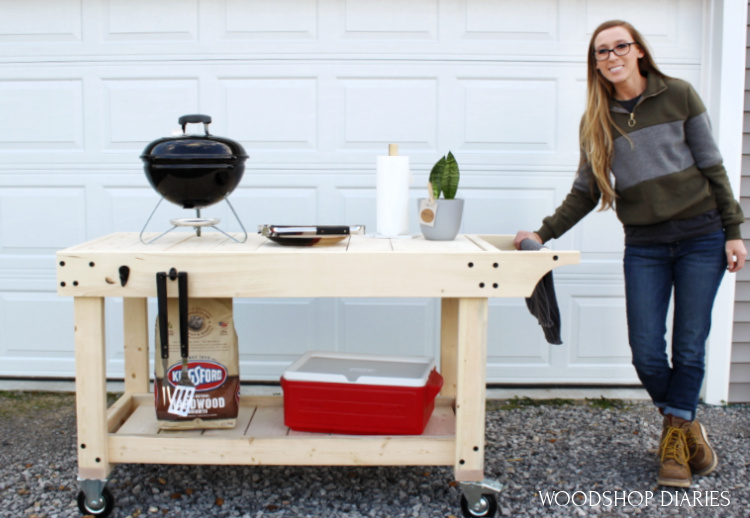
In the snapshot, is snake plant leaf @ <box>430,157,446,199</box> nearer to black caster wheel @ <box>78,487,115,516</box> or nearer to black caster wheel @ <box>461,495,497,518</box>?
black caster wheel @ <box>461,495,497,518</box>

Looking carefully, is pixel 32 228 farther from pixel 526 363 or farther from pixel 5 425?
pixel 526 363

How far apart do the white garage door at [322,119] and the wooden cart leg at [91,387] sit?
4.13 feet

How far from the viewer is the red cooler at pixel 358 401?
218cm

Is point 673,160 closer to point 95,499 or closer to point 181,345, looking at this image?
point 181,345

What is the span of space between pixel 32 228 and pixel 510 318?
2.29 meters

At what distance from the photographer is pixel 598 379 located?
11.0ft

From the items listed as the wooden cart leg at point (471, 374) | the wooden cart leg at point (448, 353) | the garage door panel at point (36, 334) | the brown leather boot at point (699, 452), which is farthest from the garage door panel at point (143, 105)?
the brown leather boot at point (699, 452)

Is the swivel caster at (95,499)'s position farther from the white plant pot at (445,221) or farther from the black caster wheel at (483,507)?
the white plant pot at (445,221)

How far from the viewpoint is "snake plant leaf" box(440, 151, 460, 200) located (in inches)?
87.2

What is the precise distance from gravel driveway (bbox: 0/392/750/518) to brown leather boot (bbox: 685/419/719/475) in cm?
6

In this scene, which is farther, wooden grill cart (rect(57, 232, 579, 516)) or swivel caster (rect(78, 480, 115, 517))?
swivel caster (rect(78, 480, 115, 517))

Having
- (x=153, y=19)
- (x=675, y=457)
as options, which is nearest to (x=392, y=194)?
(x=675, y=457)

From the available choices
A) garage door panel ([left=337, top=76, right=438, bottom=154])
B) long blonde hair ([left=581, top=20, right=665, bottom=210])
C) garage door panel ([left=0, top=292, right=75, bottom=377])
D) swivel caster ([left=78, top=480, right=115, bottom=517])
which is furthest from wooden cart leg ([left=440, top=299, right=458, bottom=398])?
garage door panel ([left=0, top=292, right=75, bottom=377])

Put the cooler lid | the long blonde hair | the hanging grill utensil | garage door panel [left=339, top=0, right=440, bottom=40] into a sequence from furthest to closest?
garage door panel [left=339, top=0, right=440, bottom=40] < the long blonde hair < the cooler lid < the hanging grill utensil
